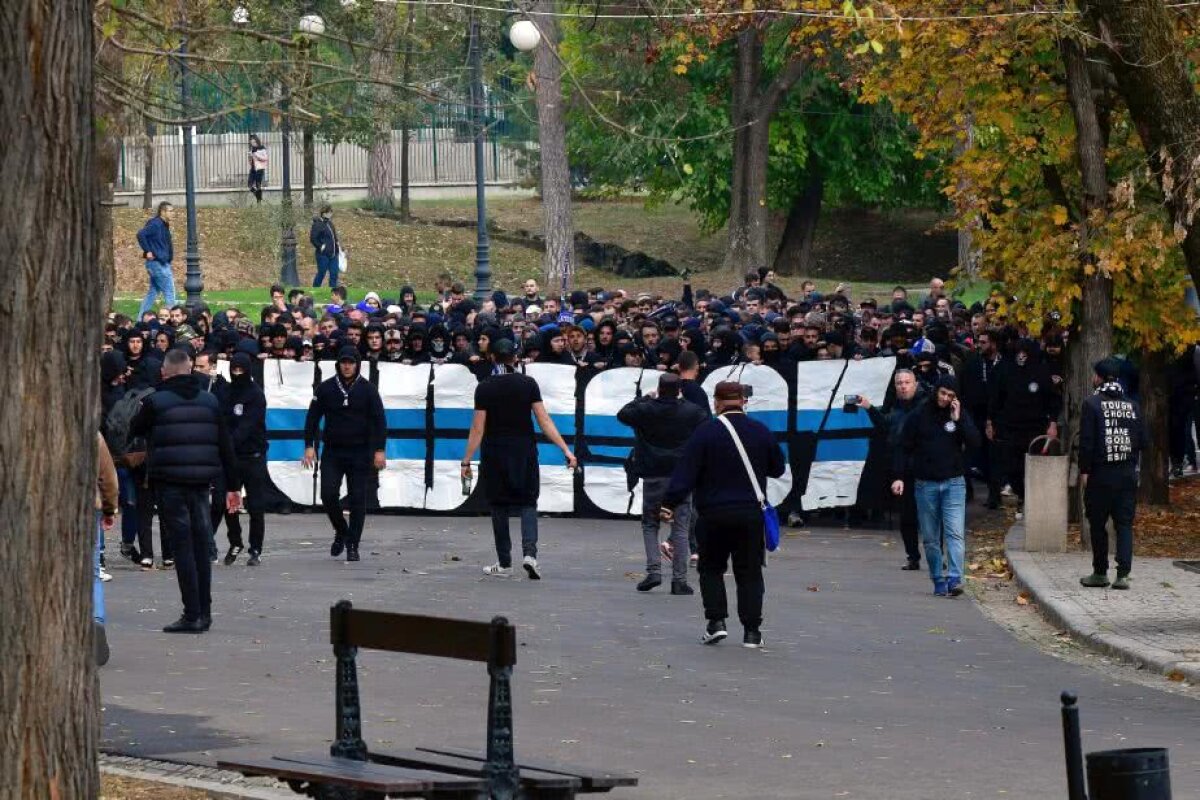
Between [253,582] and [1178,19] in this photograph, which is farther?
[1178,19]

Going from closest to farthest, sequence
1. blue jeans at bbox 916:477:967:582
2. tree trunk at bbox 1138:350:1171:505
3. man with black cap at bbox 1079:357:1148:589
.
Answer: man with black cap at bbox 1079:357:1148:589
blue jeans at bbox 916:477:967:582
tree trunk at bbox 1138:350:1171:505

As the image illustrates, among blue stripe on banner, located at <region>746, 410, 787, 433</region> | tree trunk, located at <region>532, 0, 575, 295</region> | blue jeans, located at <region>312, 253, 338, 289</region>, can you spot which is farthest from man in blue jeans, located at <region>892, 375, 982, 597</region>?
tree trunk, located at <region>532, 0, 575, 295</region>

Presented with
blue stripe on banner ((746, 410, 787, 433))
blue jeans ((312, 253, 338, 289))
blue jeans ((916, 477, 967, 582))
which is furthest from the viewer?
blue jeans ((312, 253, 338, 289))

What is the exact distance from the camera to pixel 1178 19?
63.3 ft

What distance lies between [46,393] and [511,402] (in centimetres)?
1068

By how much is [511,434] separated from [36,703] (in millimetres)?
10713

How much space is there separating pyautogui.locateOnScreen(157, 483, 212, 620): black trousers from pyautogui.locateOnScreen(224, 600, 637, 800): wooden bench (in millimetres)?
6430

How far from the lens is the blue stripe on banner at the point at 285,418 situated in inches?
960

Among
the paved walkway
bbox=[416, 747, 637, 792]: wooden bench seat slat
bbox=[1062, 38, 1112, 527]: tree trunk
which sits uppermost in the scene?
bbox=[1062, 38, 1112, 527]: tree trunk

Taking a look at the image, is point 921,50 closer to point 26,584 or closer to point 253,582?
point 253,582

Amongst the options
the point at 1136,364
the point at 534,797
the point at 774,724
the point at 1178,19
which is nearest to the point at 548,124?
the point at 1136,364

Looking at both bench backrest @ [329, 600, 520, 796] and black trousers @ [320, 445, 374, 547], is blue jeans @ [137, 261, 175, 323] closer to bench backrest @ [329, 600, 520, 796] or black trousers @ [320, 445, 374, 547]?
black trousers @ [320, 445, 374, 547]

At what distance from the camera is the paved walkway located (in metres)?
10.4

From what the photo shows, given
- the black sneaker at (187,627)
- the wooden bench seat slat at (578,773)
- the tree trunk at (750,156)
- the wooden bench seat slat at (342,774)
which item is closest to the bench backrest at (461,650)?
the wooden bench seat slat at (578,773)
